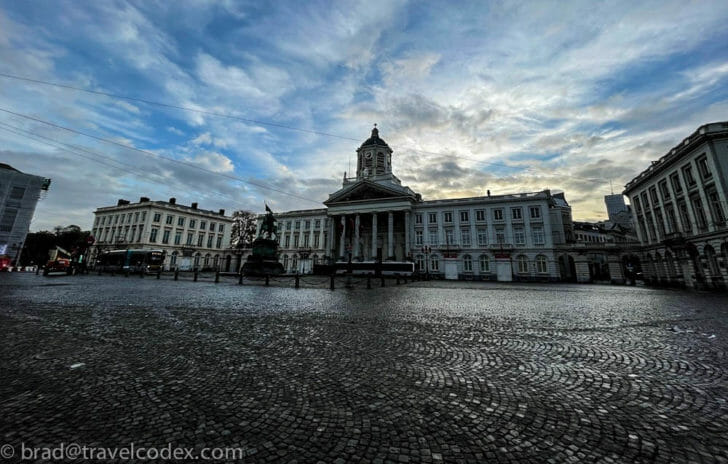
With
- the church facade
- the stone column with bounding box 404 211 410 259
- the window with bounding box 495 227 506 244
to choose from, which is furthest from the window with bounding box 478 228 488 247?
the stone column with bounding box 404 211 410 259

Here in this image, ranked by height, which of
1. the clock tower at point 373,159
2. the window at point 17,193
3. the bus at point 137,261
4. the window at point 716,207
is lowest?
the bus at point 137,261

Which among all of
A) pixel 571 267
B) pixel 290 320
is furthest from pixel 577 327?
pixel 571 267

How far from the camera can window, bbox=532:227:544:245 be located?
3966cm

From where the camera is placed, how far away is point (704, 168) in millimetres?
23406

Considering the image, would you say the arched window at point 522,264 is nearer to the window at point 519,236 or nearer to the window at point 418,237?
the window at point 519,236

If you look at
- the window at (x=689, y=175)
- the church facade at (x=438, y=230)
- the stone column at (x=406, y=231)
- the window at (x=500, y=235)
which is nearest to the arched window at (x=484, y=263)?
the church facade at (x=438, y=230)

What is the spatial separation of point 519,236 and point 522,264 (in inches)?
163

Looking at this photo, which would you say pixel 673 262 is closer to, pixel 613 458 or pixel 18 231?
pixel 613 458

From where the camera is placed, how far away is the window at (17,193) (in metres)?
46.0

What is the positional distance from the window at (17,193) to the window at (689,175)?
89.2 metres

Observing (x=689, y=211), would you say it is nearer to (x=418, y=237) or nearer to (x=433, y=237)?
(x=433, y=237)

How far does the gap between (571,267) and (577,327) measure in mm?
41292

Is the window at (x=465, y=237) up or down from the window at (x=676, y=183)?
down

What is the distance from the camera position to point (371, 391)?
11.0ft
